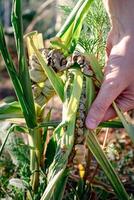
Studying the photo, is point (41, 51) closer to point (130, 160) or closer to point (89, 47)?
point (89, 47)

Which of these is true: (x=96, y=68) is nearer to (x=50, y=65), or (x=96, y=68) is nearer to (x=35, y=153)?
(x=50, y=65)

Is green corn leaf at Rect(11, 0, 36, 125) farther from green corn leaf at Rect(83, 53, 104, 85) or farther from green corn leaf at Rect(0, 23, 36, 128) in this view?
green corn leaf at Rect(83, 53, 104, 85)

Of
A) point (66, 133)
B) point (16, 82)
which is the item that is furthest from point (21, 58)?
point (66, 133)

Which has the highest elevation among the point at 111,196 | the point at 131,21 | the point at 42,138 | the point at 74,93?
the point at 131,21

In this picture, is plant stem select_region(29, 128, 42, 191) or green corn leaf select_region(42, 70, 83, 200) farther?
plant stem select_region(29, 128, 42, 191)

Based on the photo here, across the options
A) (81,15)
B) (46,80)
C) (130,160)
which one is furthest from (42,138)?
(130,160)

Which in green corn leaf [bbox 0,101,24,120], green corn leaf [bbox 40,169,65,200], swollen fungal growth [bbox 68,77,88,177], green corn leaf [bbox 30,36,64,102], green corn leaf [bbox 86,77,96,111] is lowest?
green corn leaf [bbox 40,169,65,200]

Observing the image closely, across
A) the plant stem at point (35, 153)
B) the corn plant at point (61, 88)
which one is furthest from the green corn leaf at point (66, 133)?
the plant stem at point (35, 153)

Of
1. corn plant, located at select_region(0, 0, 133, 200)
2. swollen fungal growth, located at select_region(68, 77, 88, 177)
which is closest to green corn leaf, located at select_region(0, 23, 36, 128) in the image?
corn plant, located at select_region(0, 0, 133, 200)
